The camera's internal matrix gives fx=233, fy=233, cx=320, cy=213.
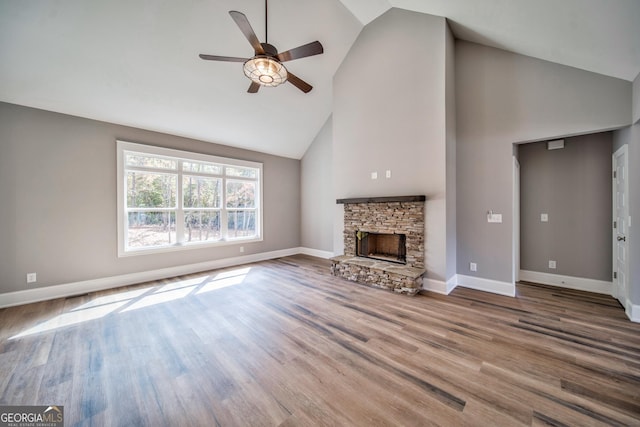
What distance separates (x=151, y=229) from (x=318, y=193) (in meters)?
3.87

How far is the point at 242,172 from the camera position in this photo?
5.88 m

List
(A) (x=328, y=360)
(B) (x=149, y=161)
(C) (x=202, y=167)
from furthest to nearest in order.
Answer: (C) (x=202, y=167), (B) (x=149, y=161), (A) (x=328, y=360)

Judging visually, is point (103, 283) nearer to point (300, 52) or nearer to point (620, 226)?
point (300, 52)

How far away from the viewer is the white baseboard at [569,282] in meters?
3.45

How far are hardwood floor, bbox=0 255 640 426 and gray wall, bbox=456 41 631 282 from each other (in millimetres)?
914

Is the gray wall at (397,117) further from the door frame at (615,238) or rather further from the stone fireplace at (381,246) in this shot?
the door frame at (615,238)

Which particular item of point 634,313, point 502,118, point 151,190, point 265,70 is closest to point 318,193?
point 151,190

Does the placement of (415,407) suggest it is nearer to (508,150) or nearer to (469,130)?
(508,150)

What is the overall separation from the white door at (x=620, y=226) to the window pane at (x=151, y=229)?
699 cm

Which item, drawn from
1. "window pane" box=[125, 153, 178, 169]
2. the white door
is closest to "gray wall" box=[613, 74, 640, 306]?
the white door

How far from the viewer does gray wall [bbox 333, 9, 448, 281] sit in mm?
3639

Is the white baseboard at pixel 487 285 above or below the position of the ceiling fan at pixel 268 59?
below

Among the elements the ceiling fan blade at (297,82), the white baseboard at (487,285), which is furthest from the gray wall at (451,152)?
the ceiling fan blade at (297,82)

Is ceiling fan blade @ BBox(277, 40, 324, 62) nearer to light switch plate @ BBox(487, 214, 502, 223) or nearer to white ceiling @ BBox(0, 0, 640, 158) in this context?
white ceiling @ BBox(0, 0, 640, 158)
